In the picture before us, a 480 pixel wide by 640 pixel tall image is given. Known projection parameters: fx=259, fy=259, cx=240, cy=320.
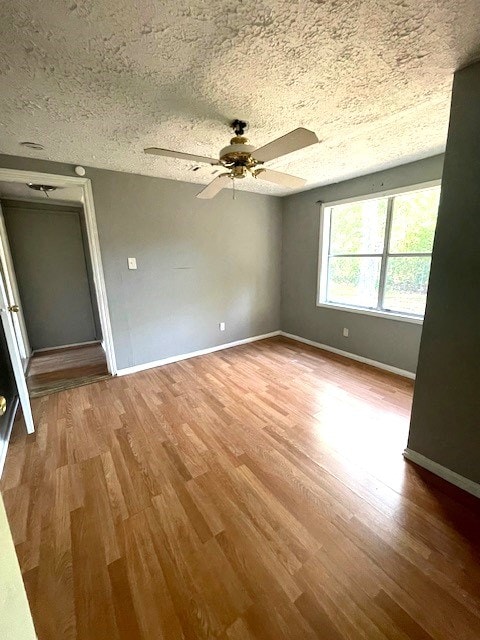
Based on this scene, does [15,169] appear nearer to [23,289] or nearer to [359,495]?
[23,289]

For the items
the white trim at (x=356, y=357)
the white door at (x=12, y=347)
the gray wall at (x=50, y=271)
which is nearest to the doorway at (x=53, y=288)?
the gray wall at (x=50, y=271)

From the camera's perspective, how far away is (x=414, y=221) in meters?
2.92

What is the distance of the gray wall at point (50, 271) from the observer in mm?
3887

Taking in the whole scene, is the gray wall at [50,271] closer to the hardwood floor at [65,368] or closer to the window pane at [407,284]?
the hardwood floor at [65,368]

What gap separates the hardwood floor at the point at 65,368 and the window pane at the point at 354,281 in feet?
11.0

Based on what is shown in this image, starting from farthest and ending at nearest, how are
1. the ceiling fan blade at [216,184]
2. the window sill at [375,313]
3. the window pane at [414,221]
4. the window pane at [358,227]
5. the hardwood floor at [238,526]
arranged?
the window pane at [358,227], the window sill at [375,313], the window pane at [414,221], the ceiling fan blade at [216,184], the hardwood floor at [238,526]

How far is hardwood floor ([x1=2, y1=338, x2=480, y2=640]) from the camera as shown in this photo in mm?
1019

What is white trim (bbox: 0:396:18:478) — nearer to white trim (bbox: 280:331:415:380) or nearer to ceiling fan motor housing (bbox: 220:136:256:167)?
ceiling fan motor housing (bbox: 220:136:256:167)

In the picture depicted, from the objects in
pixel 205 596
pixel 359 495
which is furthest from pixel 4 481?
pixel 359 495

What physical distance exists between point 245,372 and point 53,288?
11.3 ft

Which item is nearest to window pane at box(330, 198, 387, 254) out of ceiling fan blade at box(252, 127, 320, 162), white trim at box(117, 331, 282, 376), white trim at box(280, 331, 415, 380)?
white trim at box(280, 331, 415, 380)

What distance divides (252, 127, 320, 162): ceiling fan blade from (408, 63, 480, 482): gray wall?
2.61ft

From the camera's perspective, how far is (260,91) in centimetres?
154

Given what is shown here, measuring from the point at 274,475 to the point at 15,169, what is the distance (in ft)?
11.2
